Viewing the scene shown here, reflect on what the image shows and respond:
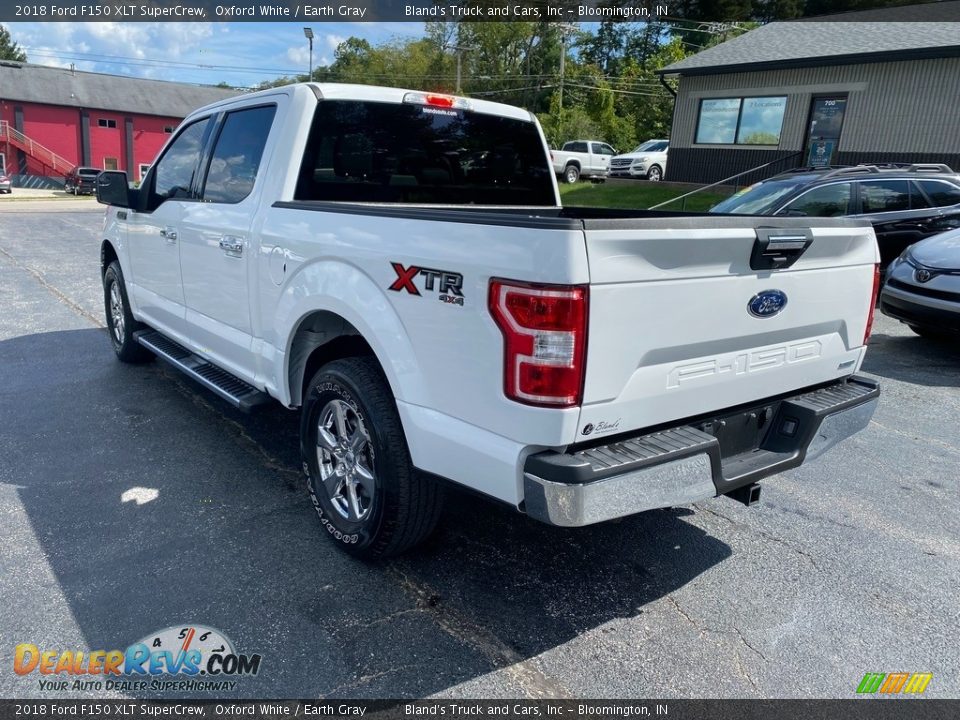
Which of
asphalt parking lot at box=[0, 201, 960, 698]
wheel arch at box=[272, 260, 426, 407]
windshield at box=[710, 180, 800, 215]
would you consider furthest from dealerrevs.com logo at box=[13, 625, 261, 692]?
windshield at box=[710, 180, 800, 215]

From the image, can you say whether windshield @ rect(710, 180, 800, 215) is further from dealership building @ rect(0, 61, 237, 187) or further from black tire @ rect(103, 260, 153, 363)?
dealership building @ rect(0, 61, 237, 187)

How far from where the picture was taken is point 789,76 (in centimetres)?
1956

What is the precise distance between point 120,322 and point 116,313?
0.60 feet

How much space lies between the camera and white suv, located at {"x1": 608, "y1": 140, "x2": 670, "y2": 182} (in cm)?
2722

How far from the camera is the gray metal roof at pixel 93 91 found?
158 ft

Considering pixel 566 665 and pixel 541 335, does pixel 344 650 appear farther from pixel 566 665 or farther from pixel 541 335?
pixel 541 335

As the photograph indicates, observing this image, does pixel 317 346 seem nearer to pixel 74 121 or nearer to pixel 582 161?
pixel 582 161

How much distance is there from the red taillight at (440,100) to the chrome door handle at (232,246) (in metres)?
1.38

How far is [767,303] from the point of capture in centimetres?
284

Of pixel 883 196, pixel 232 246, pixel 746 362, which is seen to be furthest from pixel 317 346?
pixel 883 196

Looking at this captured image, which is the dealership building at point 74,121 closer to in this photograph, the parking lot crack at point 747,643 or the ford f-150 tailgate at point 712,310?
the ford f-150 tailgate at point 712,310

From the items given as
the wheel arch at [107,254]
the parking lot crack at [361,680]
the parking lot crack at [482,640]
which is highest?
the wheel arch at [107,254]

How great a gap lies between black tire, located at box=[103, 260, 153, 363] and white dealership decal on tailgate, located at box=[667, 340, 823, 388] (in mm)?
4852

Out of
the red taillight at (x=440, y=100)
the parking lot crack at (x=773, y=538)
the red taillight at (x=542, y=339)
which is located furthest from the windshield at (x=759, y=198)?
the red taillight at (x=542, y=339)
